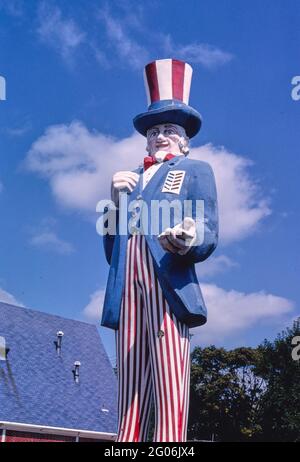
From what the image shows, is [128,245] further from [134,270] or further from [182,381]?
[182,381]

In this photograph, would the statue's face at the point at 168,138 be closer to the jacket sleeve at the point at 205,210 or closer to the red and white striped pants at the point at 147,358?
the jacket sleeve at the point at 205,210

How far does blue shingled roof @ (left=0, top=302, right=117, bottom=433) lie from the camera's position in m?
15.1

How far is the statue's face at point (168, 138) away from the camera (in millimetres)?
5844

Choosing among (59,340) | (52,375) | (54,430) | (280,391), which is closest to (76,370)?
(52,375)

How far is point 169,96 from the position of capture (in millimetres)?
5836

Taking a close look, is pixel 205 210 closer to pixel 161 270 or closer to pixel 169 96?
pixel 161 270

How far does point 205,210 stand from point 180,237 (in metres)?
0.45

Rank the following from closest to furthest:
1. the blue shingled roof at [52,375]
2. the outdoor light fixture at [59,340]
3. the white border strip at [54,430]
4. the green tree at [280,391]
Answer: the white border strip at [54,430] < the blue shingled roof at [52,375] < the outdoor light fixture at [59,340] < the green tree at [280,391]

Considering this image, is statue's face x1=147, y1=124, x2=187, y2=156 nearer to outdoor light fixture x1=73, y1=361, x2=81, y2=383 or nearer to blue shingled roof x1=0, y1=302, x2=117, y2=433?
blue shingled roof x1=0, y1=302, x2=117, y2=433

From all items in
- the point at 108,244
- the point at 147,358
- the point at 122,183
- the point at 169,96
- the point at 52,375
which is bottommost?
the point at 147,358

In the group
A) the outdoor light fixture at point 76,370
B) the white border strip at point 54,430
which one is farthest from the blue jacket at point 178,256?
the outdoor light fixture at point 76,370

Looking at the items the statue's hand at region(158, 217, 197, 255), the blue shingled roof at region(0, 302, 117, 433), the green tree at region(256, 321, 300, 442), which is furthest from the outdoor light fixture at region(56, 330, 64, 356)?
the statue's hand at region(158, 217, 197, 255)

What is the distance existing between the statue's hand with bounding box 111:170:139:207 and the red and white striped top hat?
0.52 m
